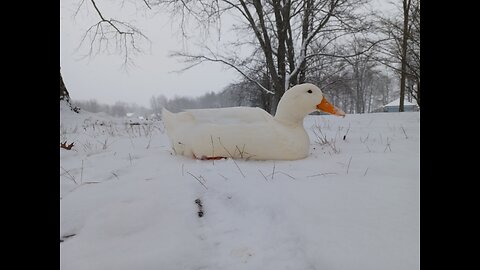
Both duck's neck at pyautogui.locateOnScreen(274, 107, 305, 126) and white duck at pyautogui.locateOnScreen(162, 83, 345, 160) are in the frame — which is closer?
white duck at pyautogui.locateOnScreen(162, 83, 345, 160)

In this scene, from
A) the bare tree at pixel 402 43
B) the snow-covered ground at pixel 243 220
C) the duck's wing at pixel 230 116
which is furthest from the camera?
the bare tree at pixel 402 43

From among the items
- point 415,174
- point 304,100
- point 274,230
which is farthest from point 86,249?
point 304,100

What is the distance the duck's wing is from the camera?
97.7 inches

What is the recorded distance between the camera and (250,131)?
238cm

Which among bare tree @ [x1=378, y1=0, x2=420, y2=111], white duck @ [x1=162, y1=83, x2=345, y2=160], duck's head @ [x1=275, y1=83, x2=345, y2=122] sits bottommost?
white duck @ [x1=162, y1=83, x2=345, y2=160]

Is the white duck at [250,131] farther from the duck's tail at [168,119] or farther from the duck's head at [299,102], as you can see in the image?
the duck's tail at [168,119]

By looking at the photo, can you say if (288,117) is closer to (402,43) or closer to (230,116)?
(230,116)

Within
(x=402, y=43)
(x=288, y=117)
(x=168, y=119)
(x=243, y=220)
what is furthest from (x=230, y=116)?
(x=402, y=43)

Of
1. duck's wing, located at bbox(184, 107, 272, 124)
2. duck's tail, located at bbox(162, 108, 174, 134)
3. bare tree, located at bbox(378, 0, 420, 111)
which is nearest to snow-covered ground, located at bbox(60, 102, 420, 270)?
duck's wing, located at bbox(184, 107, 272, 124)

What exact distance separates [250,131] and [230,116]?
274 mm

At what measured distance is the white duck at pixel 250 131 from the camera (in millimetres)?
2365

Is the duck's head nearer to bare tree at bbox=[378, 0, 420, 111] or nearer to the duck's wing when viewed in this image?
the duck's wing

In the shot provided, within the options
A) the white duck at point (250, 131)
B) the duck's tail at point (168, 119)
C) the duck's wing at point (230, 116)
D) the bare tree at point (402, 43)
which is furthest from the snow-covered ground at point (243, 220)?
the bare tree at point (402, 43)
